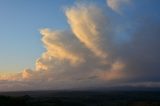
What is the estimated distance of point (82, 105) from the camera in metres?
143

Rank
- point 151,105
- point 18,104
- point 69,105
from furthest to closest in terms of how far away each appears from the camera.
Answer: point 69,105 → point 151,105 → point 18,104

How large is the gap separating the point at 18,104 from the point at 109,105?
6209cm

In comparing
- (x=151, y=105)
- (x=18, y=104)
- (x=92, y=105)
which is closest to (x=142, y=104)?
(x=151, y=105)

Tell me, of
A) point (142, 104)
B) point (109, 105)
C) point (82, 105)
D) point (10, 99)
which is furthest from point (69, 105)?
point (10, 99)

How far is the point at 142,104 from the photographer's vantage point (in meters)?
122

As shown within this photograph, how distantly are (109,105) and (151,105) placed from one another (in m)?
27.8

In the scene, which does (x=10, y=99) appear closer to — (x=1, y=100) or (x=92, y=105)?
(x=1, y=100)

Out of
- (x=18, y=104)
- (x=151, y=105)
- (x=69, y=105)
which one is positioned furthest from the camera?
(x=69, y=105)

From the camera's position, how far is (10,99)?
87.4 m

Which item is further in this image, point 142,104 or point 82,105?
point 82,105

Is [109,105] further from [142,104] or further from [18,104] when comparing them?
[18,104]

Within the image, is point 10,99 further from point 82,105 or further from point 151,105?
point 82,105

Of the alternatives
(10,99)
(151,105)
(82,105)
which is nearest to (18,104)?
(10,99)

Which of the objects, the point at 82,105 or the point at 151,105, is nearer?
the point at 151,105
